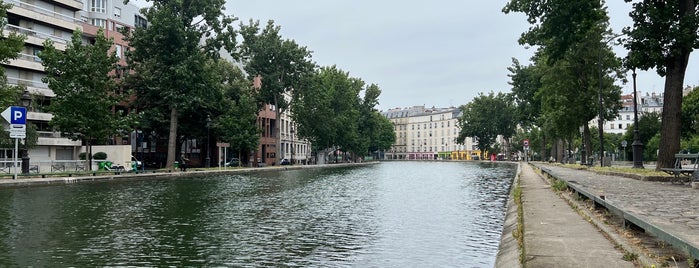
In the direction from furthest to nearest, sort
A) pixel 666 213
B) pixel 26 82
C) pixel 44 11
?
pixel 44 11 → pixel 26 82 → pixel 666 213

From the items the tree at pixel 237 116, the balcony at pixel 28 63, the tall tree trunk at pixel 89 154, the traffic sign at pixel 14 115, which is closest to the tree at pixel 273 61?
the tree at pixel 237 116

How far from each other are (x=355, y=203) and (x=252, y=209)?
11.8 feet

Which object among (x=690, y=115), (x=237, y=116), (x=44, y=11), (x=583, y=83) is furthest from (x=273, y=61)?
(x=690, y=115)

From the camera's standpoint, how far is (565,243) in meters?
7.12

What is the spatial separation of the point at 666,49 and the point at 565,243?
17303 millimetres

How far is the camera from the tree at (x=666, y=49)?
2061 cm

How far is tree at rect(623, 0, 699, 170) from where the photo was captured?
20.6 metres

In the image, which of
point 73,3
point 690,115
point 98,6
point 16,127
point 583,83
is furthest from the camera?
point 98,6

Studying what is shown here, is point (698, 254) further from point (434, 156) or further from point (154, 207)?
point (434, 156)

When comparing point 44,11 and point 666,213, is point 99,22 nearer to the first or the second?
point 44,11

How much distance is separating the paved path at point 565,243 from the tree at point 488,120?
357 ft

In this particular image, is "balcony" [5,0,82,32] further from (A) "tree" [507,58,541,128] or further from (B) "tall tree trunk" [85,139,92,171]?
(A) "tree" [507,58,541,128]

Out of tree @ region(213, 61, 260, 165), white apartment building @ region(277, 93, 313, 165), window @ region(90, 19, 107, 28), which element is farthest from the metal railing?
white apartment building @ region(277, 93, 313, 165)

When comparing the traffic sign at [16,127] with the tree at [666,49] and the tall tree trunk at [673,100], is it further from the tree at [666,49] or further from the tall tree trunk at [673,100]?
the tall tree trunk at [673,100]
